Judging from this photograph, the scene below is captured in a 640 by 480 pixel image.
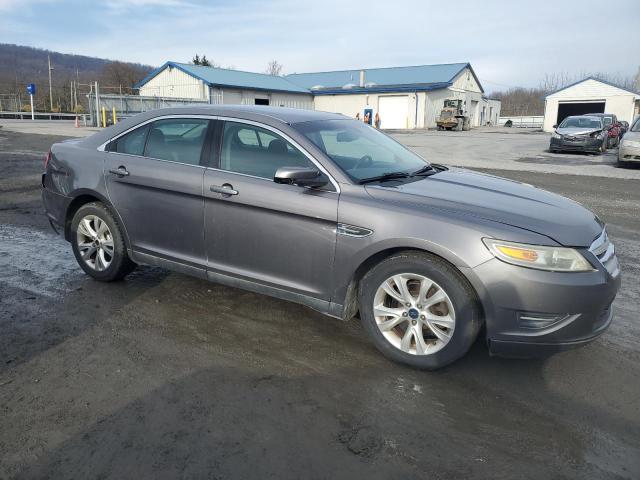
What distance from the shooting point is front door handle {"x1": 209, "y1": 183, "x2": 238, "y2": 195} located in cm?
394

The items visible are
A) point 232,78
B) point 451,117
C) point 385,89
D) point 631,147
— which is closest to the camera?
point 631,147

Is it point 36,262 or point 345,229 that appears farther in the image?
point 36,262

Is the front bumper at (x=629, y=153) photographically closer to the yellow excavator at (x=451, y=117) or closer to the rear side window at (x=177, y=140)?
the rear side window at (x=177, y=140)

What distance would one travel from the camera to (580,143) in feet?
68.7

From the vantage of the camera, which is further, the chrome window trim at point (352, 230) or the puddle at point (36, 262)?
the puddle at point (36, 262)

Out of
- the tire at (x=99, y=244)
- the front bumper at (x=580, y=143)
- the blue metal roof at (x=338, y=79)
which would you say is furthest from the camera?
the blue metal roof at (x=338, y=79)

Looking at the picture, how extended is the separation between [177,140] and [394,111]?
48036 millimetres

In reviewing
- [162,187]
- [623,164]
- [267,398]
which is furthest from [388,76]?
[267,398]

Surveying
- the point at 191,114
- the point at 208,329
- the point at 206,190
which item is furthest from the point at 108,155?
the point at 208,329

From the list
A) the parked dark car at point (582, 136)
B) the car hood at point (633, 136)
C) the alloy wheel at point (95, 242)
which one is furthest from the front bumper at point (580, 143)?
the alloy wheel at point (95, 242)

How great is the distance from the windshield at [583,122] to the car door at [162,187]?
70.4 feet

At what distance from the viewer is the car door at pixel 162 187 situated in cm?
420

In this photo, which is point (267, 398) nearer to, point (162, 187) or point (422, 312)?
point (422, 312)

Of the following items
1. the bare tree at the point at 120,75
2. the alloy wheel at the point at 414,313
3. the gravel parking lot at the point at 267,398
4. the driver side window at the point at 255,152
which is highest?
the bare tree at the point at 120,75
